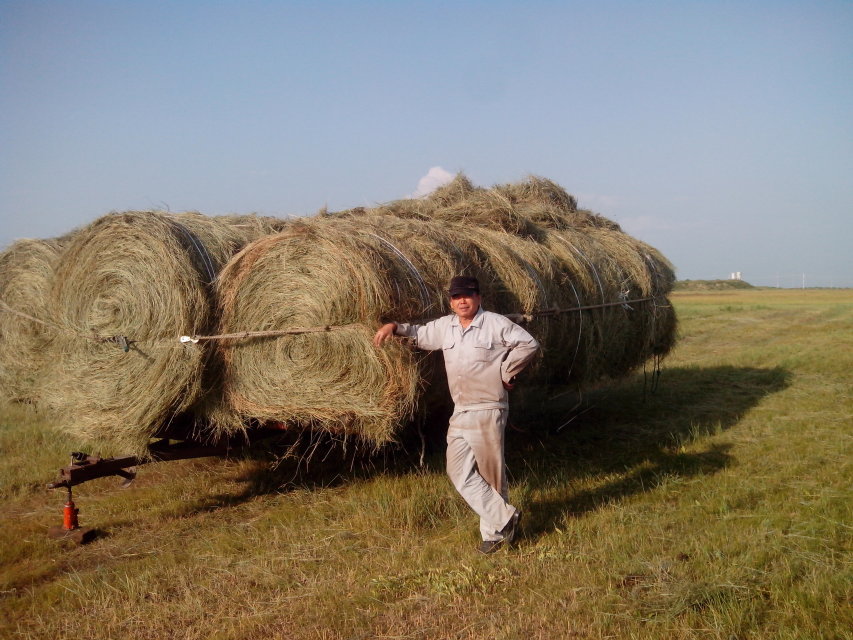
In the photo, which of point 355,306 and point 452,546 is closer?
point 452,546

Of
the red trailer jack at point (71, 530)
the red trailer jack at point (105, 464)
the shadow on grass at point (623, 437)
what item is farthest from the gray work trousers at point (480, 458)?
the red trailer jack at point (71, 530)

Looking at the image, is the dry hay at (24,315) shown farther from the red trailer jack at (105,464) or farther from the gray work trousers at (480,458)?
the gray work trousers at (480,458)

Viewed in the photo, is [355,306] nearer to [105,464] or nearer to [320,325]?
[320,325]

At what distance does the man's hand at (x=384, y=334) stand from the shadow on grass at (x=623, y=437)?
1.58m

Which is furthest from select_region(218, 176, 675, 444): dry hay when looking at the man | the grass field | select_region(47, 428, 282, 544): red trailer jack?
the grass field

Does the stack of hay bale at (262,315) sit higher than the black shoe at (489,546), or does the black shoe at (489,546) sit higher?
the stack of hay bale at (262,315)

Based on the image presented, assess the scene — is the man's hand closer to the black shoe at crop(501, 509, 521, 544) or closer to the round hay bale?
the round hay bale

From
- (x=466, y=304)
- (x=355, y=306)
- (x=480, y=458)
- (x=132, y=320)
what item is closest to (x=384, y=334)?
(x=355, y=306)

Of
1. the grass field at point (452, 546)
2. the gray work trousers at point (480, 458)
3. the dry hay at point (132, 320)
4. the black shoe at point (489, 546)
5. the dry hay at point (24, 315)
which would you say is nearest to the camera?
the grass field at point (452, 546)

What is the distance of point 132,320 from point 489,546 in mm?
3450

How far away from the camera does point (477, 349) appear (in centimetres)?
513

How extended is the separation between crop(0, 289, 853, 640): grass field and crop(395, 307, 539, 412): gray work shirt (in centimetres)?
105

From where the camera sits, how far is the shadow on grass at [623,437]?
21.3ft

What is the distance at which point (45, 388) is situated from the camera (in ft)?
21.9
